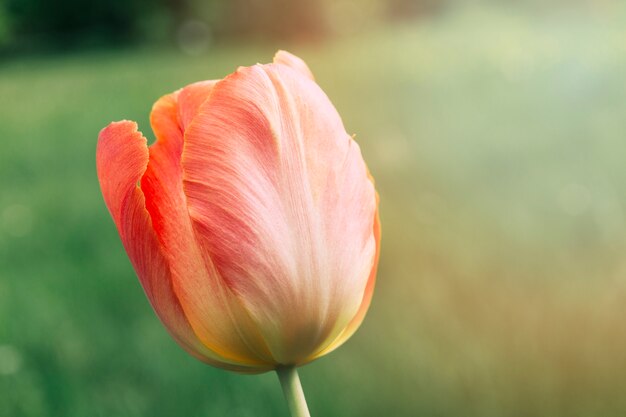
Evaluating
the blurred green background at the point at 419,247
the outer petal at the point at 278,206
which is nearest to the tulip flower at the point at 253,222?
the outer petal at the point at 278,206

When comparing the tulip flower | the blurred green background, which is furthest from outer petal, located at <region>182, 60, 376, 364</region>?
the blurred green background

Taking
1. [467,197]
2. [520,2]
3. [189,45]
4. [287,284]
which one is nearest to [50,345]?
→ [467,197]

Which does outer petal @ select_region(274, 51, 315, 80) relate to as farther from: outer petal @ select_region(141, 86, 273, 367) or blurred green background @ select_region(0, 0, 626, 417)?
blurred green background @ select_region(0, 0, 626, 417)

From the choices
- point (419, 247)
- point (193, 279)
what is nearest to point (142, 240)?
point (193, 279)

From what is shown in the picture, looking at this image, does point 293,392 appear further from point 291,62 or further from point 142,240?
point 291,62

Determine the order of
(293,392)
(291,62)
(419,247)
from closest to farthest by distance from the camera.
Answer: (293,392)
(291,62)
(419,247)

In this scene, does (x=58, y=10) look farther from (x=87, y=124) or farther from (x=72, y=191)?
(x=72, y=191)
